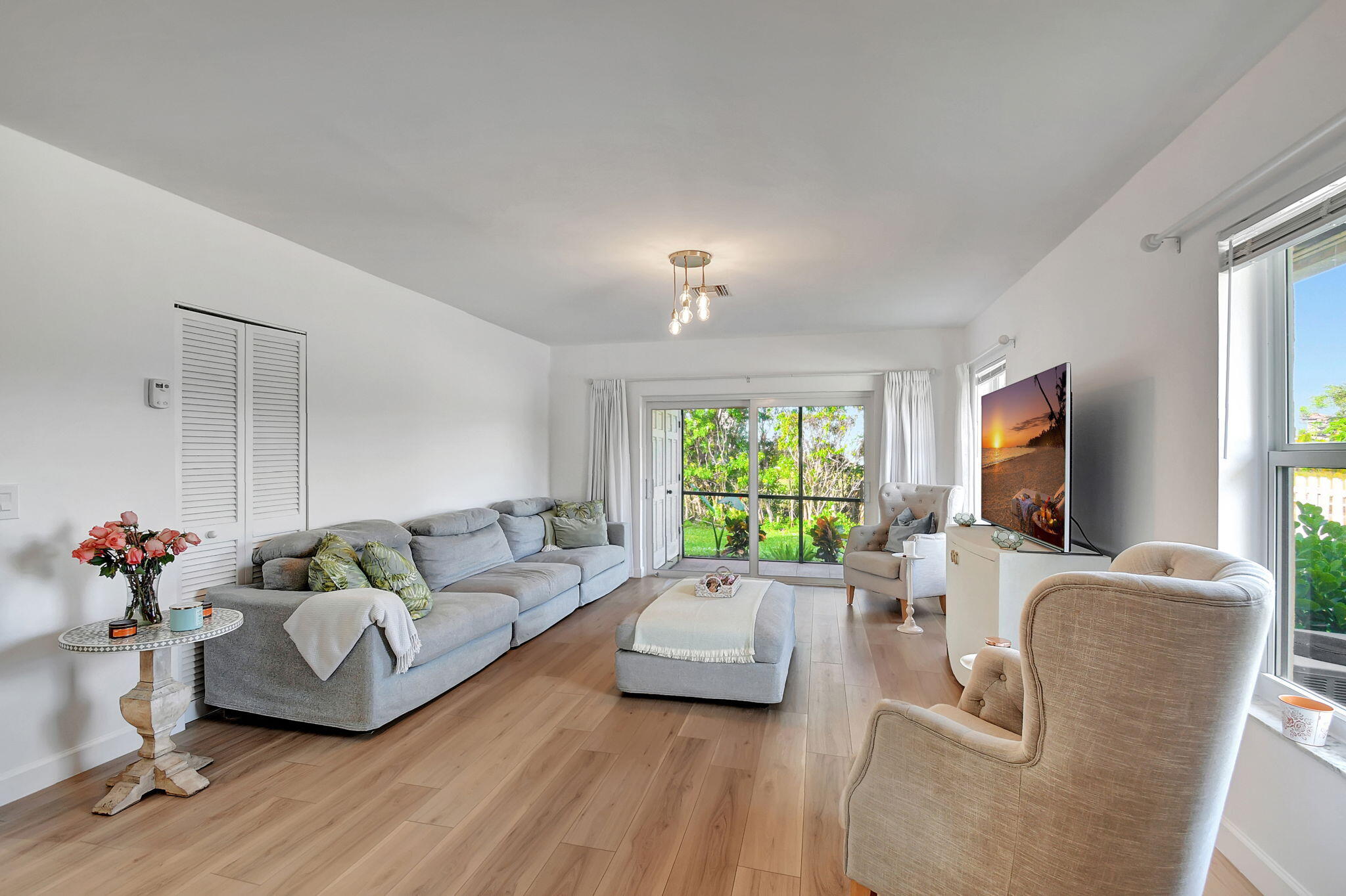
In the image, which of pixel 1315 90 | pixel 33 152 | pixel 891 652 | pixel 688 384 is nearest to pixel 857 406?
pixel 688 384

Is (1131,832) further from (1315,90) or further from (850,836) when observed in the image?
(1315,90)

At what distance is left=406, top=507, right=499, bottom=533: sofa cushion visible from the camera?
4223 millimetres

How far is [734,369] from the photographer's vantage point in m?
6.15

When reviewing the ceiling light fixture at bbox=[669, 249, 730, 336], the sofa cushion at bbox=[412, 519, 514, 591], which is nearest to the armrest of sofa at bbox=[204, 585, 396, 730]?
the sofa cushion at bbox=[412, 519, 514, 591]

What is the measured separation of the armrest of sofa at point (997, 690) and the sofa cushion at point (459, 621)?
7.79 ft

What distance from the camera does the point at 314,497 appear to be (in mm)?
3611

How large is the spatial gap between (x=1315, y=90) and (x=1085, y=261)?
145 centimetres

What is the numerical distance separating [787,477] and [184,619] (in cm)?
486

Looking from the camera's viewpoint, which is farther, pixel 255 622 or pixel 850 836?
pixel 255 622

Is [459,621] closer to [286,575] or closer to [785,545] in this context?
[286,575]

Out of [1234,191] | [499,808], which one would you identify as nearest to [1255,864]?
[1234,191]

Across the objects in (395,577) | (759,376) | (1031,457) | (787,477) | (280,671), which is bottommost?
(280,671)

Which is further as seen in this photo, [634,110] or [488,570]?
[488,570]

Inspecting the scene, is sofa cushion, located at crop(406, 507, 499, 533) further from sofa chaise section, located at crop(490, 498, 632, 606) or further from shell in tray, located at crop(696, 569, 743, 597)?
shell in tray, located at crop(696, 569, 743, 597)
